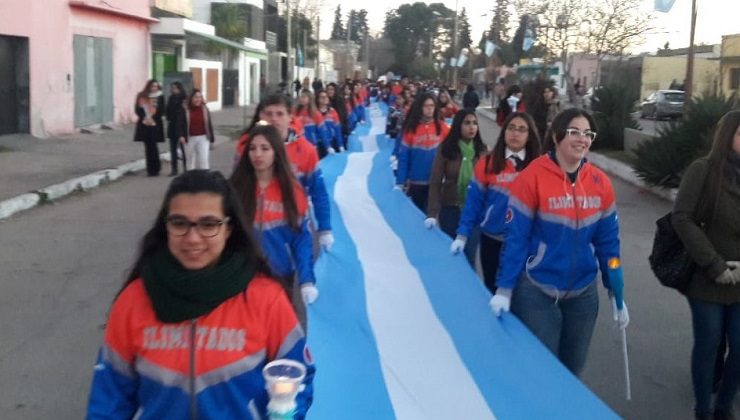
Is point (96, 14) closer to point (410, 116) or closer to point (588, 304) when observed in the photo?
point (410, 116)

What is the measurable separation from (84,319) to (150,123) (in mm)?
10600

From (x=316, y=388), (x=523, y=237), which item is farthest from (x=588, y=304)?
(x=316, y=388)

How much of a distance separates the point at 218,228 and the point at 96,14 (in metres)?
27.3

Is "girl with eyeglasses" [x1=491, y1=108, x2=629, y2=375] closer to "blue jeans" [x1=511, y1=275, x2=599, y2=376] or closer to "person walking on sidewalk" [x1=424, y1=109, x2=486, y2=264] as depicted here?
"blue jeans" [x1=511, y1=275, x2=599, y2=376]

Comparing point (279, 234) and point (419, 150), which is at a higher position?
point (419, 150)

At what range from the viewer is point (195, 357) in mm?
2828

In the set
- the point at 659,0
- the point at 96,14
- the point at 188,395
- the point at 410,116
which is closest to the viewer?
the point at 188,395

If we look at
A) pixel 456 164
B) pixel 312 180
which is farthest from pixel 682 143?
pixel 312 180

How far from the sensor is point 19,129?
23.7 metres

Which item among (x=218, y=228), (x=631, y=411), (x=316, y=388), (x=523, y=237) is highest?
(x=218, y=228)

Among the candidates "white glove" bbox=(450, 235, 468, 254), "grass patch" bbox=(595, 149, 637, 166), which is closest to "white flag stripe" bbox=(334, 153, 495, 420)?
"white glove" bbox=(450, 235, 468, 254)

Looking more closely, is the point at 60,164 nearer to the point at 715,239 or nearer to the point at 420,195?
the point at 420,195

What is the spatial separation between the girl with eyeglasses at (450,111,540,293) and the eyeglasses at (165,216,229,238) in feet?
13.8

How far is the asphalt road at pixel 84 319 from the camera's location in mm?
6043
